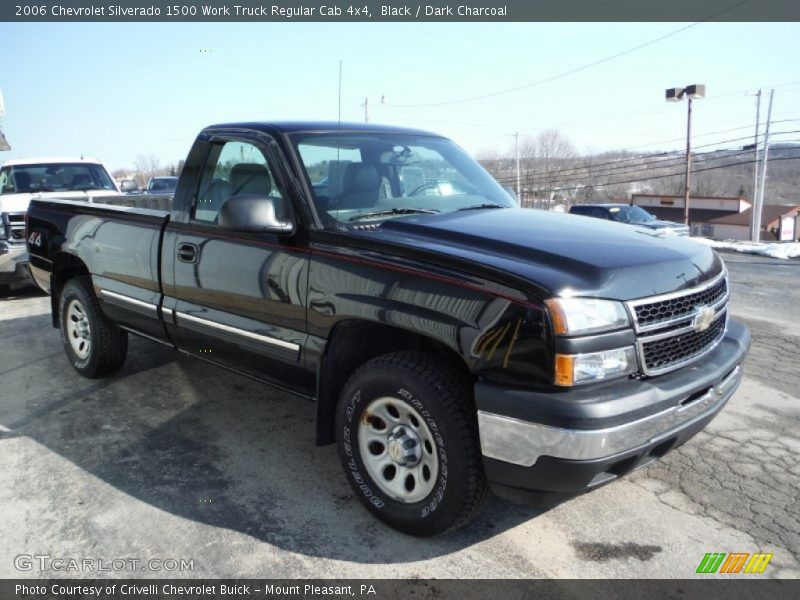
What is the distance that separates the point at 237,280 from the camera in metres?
3.51

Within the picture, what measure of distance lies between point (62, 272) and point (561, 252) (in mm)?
4383

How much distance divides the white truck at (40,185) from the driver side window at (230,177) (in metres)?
5.91

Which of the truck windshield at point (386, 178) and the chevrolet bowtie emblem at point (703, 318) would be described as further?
the truck windshield at point (386, 178)

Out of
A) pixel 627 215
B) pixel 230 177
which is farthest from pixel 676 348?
pixel 627 215

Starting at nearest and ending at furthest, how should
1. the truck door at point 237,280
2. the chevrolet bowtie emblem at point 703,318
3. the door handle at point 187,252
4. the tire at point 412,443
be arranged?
1. the tire at point 412,443
2. the chevrolet bowtie emblem at point 703,318
3. the truck door at point 237,280
4. the door handle at point 187,252

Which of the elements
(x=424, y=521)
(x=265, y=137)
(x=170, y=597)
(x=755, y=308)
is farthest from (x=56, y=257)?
(x=755, y=308)

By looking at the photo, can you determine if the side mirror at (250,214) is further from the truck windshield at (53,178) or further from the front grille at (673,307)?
the truck windshield at (53,178)

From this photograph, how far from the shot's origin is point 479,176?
4.23 metres

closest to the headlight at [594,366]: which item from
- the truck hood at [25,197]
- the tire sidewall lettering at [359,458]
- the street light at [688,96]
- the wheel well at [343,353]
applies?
the tire sidewall lettering at [359,458]

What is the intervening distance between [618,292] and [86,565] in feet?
8.11

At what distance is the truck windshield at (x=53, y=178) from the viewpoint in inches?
399

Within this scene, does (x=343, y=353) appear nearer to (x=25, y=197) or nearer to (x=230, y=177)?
(x=230, y=177)

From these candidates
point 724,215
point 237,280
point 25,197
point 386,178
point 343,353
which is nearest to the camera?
point 343,353

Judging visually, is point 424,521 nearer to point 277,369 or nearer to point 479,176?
point 277,369
